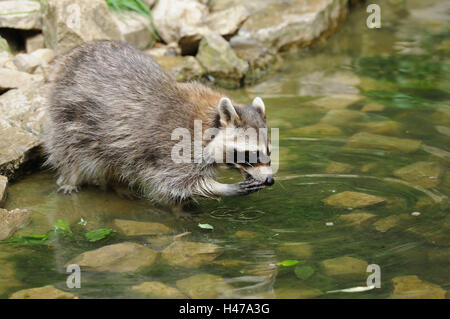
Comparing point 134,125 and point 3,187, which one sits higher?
point 134,125

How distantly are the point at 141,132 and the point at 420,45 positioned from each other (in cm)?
519

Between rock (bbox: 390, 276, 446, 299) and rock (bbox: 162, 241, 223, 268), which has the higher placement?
rock (bbox: 390, 276, 446, 299)

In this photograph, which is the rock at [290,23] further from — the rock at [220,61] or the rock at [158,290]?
the rock at [158,290]

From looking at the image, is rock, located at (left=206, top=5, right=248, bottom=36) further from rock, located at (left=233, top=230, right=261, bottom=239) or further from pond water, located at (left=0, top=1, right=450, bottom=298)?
rock, located at (left=233, top=230, right=261, bottom=239)

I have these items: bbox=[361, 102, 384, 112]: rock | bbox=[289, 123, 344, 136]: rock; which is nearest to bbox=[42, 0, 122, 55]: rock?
bbox=[289, 123, 344, 136]: rock

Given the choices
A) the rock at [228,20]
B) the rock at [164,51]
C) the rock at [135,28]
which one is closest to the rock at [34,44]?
the rock at [135,28]

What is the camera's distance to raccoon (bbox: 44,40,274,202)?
461cm

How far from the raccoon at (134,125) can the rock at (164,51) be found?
2.23 m

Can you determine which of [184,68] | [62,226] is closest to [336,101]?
[184,68]

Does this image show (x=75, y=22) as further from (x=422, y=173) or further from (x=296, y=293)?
(x=296, y=293)

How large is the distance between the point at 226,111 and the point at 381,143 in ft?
6.65

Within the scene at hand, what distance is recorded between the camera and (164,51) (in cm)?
778

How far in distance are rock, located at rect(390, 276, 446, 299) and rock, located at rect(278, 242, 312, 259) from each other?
634mm

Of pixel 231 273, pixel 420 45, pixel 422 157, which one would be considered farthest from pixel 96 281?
pixel 420 45
